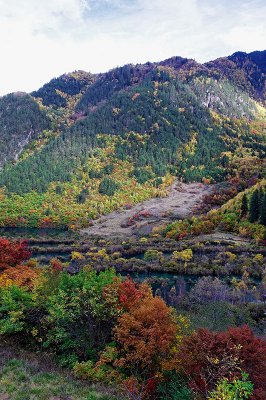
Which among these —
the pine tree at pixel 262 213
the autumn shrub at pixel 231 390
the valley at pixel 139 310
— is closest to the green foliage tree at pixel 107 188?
the valley at pixel 139 310

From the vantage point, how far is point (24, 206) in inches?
6658

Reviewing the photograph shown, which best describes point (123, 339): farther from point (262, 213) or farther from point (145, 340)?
point (262, 213)

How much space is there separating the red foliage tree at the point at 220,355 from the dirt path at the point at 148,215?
118 meters

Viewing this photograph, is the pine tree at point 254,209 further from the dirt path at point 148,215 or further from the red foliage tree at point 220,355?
the red foliage tree at point 220,355

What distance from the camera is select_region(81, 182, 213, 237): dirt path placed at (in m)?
149

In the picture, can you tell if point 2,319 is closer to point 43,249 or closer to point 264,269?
point 264,269

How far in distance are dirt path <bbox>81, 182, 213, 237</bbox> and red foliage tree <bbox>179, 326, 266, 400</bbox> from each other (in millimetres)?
117895

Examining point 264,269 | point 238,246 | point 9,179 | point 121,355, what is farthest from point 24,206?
point 121,355

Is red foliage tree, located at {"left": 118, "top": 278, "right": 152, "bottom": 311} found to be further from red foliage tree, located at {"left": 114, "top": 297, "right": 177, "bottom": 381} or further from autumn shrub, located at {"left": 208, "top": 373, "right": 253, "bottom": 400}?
autumn shrub, located at {"left": 208, "top": 373, "right": 253, "bottom": 400}

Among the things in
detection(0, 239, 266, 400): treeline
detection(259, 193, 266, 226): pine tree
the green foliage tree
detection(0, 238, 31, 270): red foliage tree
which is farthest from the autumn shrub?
the green foliage tree

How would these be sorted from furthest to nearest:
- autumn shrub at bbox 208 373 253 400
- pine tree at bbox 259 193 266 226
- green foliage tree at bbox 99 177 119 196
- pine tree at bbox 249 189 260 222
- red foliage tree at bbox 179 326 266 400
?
green foliage tree at bbox 99 177 119 196 → pine tree at bbox 249 189 260 222 → pine tree at bbox 259 193 266 226 → red foliage tree at bbox 179 326 266 400 → autumn shrub at bbox 208 373 253 400

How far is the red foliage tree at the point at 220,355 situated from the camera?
65.1ft

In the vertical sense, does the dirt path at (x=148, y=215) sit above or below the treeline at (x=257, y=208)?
below

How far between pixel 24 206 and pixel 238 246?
106688 mm
